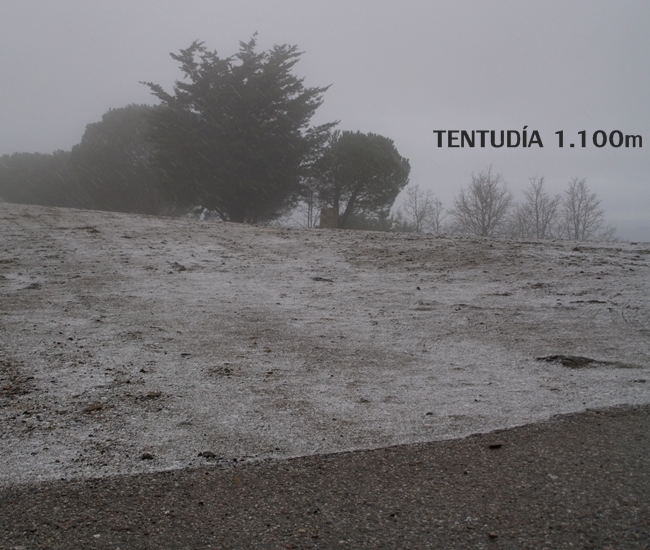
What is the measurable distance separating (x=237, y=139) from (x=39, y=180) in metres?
14.5

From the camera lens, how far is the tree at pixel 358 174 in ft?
70.3

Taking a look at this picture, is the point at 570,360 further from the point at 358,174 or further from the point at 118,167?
the point at 118,167

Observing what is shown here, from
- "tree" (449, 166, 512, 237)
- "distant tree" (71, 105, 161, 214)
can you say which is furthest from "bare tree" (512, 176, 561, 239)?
"distant tree" (71, 105, 161, 214)

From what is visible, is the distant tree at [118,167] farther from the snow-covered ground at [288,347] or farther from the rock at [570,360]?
the rock at [570,360]

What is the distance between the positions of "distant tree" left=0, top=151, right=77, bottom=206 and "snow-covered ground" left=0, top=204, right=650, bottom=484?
22655mm

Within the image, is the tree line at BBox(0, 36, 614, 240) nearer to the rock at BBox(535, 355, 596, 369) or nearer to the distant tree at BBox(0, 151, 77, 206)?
the distant tree at BBox(0, 151, 77, 206)

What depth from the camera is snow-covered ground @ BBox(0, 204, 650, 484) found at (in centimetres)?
253

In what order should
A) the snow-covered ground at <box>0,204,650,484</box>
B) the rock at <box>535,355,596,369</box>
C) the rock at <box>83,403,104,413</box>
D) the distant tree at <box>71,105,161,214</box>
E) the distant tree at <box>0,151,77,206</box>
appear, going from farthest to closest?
the distant tree at <box>0,151,77,206</box>, the distant tree at <box>71,105,161,214</box>, the rock at <box>535,355,596,369</box>, the rock at <box>83,403,104,413</box>, the snow-covered ground at <box>0,204,650,484</box>

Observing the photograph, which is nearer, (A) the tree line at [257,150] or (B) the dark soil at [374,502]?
(B) the dark soil at [374,502]

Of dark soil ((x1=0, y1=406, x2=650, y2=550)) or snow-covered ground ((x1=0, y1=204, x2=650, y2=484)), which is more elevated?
snow-covered ground ((x1=0, y1=204, x2=650, y2=484))

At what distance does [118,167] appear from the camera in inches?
1043

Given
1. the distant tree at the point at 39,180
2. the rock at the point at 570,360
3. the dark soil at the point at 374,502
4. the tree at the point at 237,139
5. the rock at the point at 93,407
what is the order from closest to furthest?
the dark soil at the point at 374,502, the rock at the point at 93,407, the rock at the point at 570,360, the tree at the point at 237,139, the distant tree at the point at 39,180

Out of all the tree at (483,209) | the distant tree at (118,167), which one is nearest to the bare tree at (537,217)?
the tree at (483,209)

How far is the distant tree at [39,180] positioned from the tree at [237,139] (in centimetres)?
884
